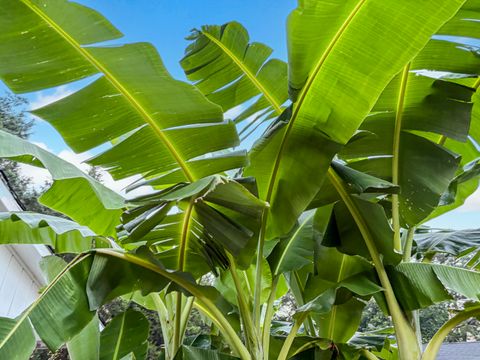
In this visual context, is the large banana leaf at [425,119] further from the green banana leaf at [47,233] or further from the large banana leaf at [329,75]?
the green banana leaf at [47,233]

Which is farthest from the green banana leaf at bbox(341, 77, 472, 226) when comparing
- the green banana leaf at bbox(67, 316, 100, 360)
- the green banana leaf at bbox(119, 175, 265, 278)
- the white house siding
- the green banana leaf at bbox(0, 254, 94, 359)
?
the white house siding

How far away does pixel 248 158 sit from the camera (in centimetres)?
95

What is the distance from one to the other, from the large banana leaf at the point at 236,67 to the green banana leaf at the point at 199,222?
0.36m

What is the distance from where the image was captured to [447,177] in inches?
41.1

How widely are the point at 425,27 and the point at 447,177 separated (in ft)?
1.52

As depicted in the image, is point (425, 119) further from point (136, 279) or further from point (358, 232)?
point (136, 279)

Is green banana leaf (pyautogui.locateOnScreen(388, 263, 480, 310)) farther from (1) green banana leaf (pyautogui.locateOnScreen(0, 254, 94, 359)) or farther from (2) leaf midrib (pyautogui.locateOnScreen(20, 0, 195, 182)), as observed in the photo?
(1) green banana leaf (pyautogui.locateOnScreen(0, 254, 94, 359))

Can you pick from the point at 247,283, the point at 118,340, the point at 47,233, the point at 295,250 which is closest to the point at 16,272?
the point at 47,233

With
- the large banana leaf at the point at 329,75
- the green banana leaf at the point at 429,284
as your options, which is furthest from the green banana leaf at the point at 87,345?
the green banana leaf at the point at 429,284

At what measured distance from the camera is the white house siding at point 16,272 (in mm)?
1751

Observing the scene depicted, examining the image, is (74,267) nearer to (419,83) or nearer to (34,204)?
(419,83)

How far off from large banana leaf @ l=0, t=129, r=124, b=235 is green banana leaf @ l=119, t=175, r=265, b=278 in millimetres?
68

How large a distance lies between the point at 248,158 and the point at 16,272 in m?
1.66

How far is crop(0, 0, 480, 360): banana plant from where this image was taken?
819 millimetres
